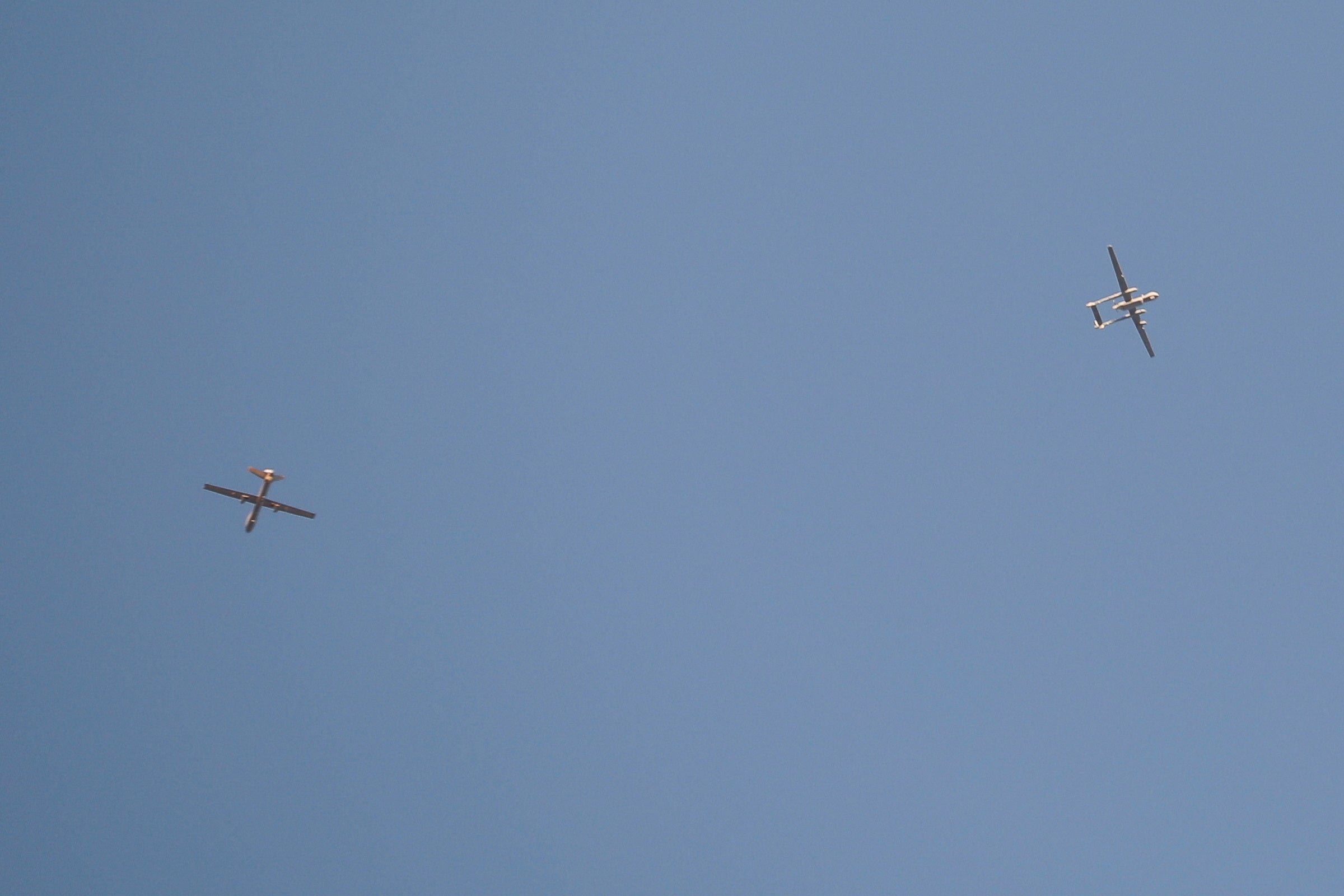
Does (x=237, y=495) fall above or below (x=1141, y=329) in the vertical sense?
below

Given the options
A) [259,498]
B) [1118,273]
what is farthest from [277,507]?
[1118,273]

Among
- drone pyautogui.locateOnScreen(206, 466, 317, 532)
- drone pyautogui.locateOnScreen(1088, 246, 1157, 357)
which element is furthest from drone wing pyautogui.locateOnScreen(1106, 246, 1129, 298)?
drone pyautogui.locateOnScreen(206, 466, 317, 532)

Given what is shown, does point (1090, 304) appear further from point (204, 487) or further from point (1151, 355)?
point (204, 487)

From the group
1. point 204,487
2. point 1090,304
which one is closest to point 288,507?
point 204,487

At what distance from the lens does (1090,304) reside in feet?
302

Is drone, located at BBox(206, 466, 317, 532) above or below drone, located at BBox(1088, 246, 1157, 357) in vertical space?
below

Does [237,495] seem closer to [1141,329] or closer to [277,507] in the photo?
[277,507]

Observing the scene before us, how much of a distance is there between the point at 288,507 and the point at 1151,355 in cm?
6566

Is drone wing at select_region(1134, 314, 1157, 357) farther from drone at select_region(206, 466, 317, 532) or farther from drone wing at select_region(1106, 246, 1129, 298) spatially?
drone at select_region(206, 466, 317, 532)

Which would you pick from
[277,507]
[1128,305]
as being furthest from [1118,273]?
[277,507]

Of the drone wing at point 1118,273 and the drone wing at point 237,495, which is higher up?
the drone wing at point 1118,273

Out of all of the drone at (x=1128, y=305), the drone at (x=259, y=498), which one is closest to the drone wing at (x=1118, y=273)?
the drone at (x=1128, y=305)

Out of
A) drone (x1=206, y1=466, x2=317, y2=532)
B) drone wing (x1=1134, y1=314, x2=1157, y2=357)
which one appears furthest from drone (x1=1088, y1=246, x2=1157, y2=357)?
drone (x1=206, y1=466, x2=317, y2=532)

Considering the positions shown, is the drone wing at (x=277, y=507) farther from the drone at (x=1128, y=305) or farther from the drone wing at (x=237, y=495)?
the drone at (x=1128, y=305)
